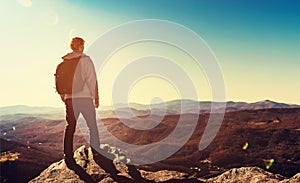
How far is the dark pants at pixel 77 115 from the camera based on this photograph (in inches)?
312

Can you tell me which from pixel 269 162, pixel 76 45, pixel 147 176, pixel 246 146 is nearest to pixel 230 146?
pixel 246 146

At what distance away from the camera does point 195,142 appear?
116500mm

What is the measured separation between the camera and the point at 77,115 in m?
8.05

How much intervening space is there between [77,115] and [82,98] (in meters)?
0.49

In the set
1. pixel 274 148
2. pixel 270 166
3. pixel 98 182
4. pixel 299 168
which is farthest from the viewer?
pixel 274 148

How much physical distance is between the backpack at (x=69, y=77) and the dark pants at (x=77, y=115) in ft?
0.99

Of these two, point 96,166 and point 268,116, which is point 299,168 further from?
point 96,166

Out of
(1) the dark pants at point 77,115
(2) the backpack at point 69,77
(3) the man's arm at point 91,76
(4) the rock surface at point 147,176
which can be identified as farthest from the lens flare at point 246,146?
(2) the backpack at point 69,77

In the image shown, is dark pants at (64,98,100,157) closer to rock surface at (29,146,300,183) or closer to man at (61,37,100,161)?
man at (61,37,100,161)

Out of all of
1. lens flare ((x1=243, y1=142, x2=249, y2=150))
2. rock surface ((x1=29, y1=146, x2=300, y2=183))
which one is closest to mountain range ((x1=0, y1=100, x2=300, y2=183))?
lens flare ((x1=243, y1=142, x2=249, y2=150))

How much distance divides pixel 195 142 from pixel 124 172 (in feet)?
363

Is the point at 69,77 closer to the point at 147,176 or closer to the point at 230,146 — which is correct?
the point at 147,176

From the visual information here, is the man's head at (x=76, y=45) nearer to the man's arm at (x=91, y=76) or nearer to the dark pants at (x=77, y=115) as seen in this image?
the man's arm at (x=91, y=76)

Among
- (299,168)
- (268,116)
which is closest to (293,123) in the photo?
(268,116)
